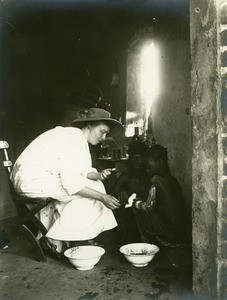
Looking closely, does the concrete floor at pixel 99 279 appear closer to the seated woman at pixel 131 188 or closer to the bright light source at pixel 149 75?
the seated woman at pixel 131 188

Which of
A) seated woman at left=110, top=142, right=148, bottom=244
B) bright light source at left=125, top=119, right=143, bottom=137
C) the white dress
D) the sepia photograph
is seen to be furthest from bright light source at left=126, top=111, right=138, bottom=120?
the white dress

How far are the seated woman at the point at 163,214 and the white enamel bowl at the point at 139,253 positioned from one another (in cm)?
39

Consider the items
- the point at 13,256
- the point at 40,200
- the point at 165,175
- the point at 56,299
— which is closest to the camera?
the point at 56,299

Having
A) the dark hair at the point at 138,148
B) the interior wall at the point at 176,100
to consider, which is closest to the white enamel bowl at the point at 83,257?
the interior wall at the point at 176,100

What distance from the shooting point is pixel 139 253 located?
11.2 feet

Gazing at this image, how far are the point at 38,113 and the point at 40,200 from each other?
3426mm

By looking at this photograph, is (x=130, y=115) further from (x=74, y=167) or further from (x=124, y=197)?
(x=74, y=167)

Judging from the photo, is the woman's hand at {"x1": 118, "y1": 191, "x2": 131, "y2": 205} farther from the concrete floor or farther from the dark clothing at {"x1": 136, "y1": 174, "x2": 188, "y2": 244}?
the concrete floor

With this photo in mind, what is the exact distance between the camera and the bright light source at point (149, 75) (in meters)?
6.01

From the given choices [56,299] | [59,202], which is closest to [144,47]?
[59,202]

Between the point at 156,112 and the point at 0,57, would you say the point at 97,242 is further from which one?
the point at 0,57

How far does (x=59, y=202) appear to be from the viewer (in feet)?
12.1

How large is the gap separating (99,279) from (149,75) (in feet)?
14.6

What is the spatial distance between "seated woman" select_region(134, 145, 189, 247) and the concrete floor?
0.74 ft
